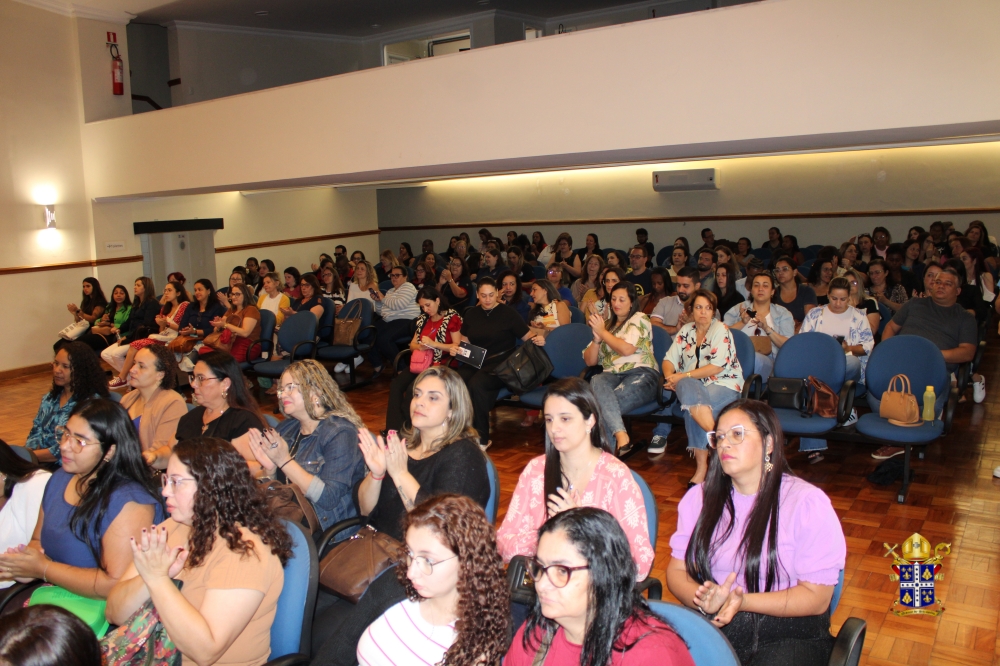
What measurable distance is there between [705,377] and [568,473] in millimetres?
2231

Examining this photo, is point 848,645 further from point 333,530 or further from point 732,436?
point 333,530

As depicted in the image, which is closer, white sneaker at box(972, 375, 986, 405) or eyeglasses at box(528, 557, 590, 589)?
eyeglasses at box(528, 557, 590, 589)

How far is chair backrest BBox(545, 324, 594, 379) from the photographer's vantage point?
5559mm

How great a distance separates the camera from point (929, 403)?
4301 millimetres

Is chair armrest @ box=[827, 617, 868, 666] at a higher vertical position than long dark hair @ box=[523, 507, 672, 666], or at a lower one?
lower

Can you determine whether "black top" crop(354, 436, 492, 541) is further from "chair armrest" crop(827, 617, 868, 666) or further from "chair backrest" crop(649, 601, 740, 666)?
"chair armrest" crop(827, 617, 868, 666)

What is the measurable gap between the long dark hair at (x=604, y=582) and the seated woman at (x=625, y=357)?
314 cm

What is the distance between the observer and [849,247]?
8.51 m

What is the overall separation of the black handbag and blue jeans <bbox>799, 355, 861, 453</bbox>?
173 centimetres

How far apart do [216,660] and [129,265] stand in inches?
378

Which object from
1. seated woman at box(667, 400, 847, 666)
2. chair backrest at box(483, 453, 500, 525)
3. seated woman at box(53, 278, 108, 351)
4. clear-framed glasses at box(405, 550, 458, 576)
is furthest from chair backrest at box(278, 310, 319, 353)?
clear-framed glasses at box(405, 550, 458, 576)

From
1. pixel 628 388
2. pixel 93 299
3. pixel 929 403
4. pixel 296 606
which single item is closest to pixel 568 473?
pixel 296 606

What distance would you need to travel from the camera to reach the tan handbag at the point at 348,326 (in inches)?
295

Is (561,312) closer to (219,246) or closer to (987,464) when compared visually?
(987,464)
